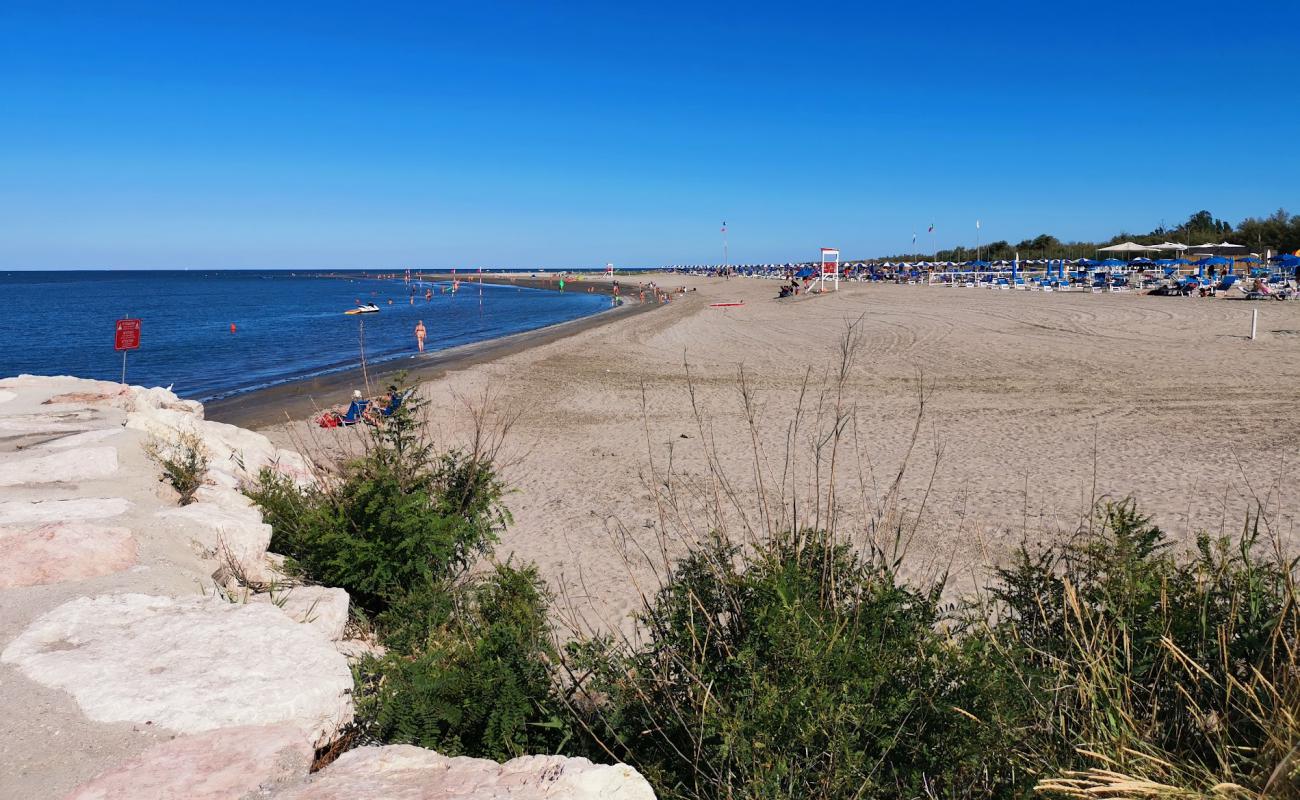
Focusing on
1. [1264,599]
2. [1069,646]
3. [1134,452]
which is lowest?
[1134,452]

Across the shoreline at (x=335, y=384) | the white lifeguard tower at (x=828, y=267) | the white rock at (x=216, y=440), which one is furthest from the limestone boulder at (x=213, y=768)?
the white lifeguard tower at (x=828, y=267)

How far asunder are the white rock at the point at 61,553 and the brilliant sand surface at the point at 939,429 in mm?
1737

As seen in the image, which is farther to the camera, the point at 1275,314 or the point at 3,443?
the point at 1275,314

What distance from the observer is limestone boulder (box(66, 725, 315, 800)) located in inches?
91.7

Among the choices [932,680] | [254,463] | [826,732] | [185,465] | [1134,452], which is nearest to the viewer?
[826,732]

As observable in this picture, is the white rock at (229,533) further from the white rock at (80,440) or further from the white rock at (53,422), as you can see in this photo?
the white rock at (53,422)

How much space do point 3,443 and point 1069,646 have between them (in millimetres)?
7793

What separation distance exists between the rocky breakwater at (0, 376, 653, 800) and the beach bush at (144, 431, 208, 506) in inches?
3.4

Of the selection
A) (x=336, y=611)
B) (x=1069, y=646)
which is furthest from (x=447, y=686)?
(x=1069, y=646)

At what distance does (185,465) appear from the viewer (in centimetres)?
567

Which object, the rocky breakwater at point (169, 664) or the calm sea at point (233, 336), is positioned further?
the calm sea at point (233, 336)

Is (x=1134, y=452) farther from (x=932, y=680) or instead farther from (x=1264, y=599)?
(x=932, y=680)

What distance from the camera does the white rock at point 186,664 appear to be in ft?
9.07

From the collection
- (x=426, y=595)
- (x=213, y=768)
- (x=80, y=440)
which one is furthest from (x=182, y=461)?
(x=213, y=768)
